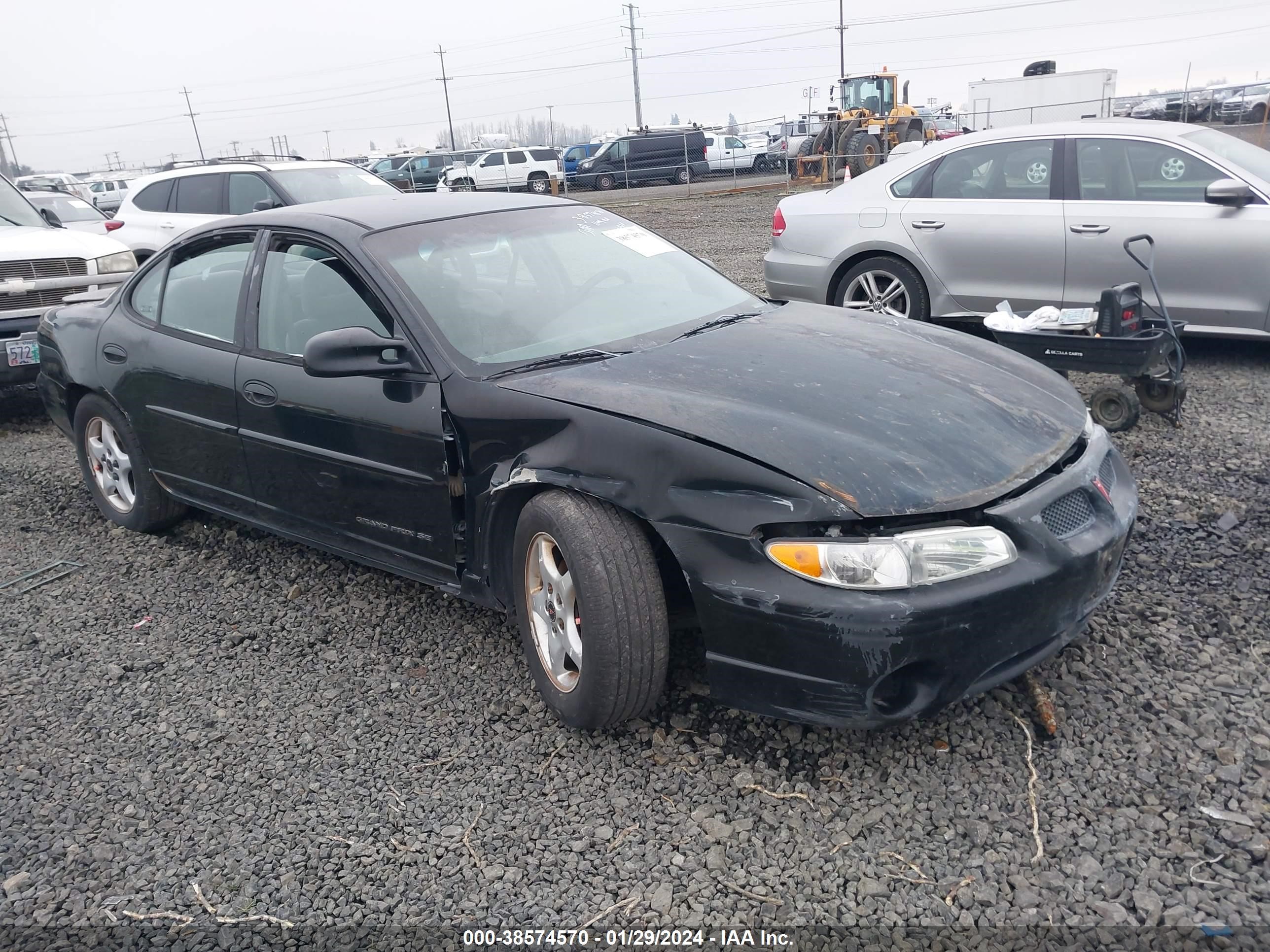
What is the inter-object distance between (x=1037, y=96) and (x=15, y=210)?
28.8m

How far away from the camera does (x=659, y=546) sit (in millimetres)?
2709

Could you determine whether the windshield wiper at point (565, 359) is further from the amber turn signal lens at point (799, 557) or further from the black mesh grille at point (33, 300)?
the black mesh grille at point (33, 300)

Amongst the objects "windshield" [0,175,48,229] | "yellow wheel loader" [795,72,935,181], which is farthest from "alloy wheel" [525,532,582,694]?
"yellow wheel loader" [795,72,935,181]

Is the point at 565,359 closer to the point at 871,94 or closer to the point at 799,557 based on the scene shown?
the point at 799,557

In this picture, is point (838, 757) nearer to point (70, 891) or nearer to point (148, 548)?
point (70, 891)

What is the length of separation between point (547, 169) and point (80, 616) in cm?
2994

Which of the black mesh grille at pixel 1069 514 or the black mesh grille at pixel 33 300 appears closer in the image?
the black mesh grille at pixel 1069 514

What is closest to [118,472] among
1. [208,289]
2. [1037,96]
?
[208,289]

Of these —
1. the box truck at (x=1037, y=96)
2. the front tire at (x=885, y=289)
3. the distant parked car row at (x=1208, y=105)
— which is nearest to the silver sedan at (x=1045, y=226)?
the front tire at (x=885, y=289)

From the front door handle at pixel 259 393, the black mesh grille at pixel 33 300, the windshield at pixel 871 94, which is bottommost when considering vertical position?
the black mesh grille at pixel 33 300

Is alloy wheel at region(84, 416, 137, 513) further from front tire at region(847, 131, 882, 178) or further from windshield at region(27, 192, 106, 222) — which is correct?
front tire at region(847, 131, 882, 178)

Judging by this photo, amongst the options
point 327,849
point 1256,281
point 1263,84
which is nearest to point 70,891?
point 327,849

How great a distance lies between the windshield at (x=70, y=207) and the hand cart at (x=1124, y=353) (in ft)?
44.8

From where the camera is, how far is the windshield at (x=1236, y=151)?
5980mm
